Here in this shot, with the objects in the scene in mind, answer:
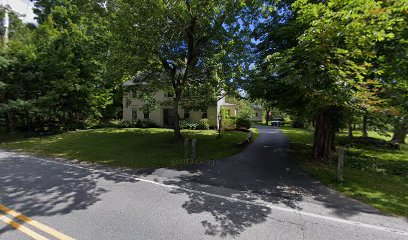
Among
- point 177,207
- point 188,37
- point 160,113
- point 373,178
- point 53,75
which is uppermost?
point 188,37

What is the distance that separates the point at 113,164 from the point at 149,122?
50.7 ft

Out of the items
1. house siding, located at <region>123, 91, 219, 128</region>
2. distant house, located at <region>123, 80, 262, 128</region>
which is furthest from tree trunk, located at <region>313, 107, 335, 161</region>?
distant house, located at <region>123, 80, 262, 128</region>

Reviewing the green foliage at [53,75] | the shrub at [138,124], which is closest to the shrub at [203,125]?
the shrub at [138,124]

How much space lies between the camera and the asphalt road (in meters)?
3.63

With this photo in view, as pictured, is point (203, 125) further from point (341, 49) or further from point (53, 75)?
point (341, 49)

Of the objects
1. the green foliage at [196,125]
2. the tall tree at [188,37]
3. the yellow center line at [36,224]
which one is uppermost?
the tall tree at [188,37]

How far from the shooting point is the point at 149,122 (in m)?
23.6

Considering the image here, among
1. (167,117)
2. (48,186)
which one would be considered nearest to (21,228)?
(48,186)

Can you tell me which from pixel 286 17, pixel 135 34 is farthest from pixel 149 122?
pixel 286 17

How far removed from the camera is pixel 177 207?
4.62 meters

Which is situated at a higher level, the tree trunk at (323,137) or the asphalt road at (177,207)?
the tree trunk at (323,137)

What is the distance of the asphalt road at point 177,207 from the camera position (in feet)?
11.9

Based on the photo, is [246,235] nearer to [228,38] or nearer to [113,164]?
[113,164]

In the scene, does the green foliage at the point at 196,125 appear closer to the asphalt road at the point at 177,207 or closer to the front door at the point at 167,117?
the front door at the point at 167,117
